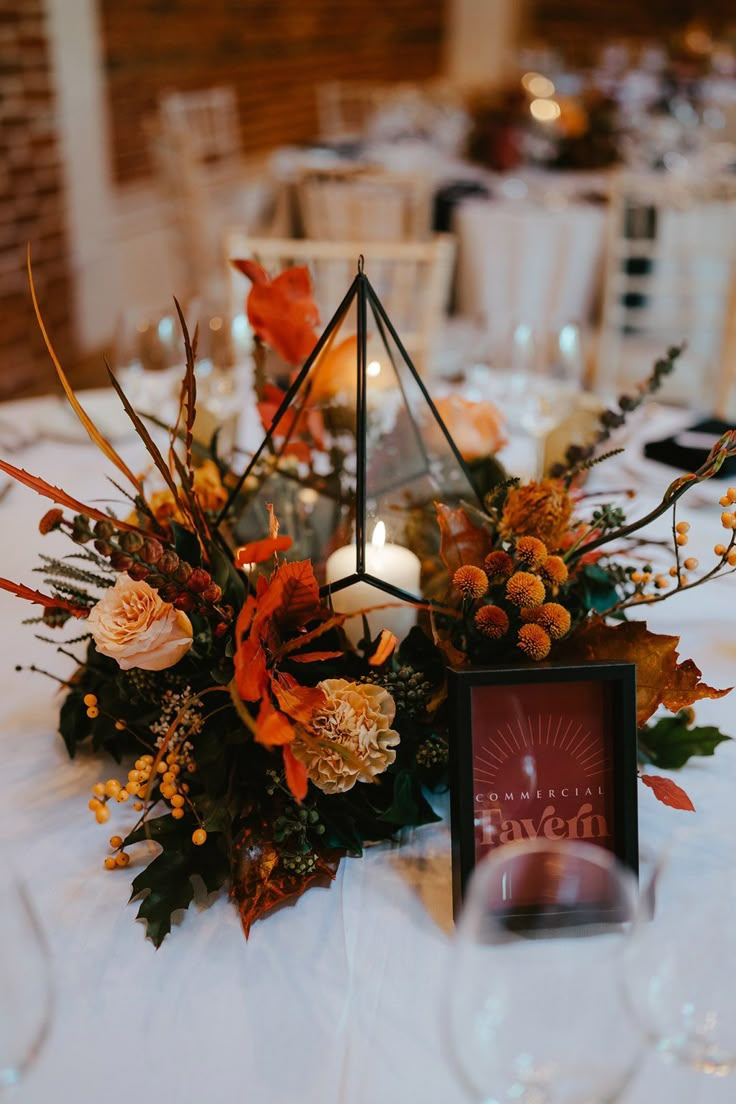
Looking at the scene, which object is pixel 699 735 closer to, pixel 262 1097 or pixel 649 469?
pixel 262 1097

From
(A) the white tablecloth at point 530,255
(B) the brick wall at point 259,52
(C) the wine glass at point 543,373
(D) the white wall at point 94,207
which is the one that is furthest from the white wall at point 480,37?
(C) the wine glass at point 543,373

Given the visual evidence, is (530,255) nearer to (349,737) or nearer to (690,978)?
(349,737)

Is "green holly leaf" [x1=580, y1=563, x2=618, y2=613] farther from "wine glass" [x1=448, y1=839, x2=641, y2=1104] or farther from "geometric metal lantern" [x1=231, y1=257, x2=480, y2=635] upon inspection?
"wine glass" [x1=448, y1=839, x2=641, y2=1104]

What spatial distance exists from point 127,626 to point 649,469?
968 mm

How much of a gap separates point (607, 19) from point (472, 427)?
888 centimetres

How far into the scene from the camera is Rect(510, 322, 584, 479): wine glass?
1.61 m

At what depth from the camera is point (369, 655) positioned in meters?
0.87

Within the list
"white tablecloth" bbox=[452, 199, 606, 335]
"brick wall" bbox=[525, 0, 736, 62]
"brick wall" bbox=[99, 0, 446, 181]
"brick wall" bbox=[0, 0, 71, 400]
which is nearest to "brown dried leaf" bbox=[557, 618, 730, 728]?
"white tablecloth" bbox=[452, 199, 606, 335]

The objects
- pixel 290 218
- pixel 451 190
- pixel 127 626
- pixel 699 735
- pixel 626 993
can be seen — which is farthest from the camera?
pixel 290 218

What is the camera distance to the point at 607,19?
8602mm

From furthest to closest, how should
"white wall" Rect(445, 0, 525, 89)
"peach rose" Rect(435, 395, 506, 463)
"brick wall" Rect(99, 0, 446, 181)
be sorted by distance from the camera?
1. "white wall" Rect(445, 0, 525, 89)
2. "brick wall" Rect(99, 0, 446, 181)
3. "peach rose" Rect(435, 395, 506, 463)

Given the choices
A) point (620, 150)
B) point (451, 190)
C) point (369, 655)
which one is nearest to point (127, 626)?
point (369, 655)

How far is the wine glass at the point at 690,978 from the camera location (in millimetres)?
605

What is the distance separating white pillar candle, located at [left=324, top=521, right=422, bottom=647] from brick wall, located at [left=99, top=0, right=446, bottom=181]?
4.60 meters
